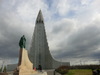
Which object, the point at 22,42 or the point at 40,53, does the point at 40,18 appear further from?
the point at 22,42

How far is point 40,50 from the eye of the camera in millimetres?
40406

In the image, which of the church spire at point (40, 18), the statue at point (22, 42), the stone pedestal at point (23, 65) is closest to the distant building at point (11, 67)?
the church spire at point (40, 18)

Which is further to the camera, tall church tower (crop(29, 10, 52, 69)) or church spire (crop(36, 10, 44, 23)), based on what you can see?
church spire (crop(36, 10, 44, 23))

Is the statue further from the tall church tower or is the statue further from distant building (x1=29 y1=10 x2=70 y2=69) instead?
the tall church tower

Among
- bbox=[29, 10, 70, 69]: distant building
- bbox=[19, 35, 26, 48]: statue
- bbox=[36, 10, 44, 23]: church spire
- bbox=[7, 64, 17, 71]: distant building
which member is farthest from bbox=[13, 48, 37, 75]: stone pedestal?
bbox=[36, 10, 44, 23]: church spire

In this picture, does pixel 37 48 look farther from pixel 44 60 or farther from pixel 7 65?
pixel 7 65

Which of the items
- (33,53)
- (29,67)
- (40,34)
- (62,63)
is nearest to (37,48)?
(33,53)

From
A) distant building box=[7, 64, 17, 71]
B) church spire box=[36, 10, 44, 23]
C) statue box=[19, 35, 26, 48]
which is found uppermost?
church spire box=[36, 10, 44, 23]

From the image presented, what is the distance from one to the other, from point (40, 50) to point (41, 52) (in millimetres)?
686

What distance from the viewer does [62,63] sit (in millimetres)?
37656

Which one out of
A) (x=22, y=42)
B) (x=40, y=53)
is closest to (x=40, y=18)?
(x=40, y=53)

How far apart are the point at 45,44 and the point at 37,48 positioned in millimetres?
2725

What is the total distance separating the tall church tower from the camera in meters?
39.5

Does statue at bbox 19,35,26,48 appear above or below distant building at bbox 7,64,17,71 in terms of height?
above
